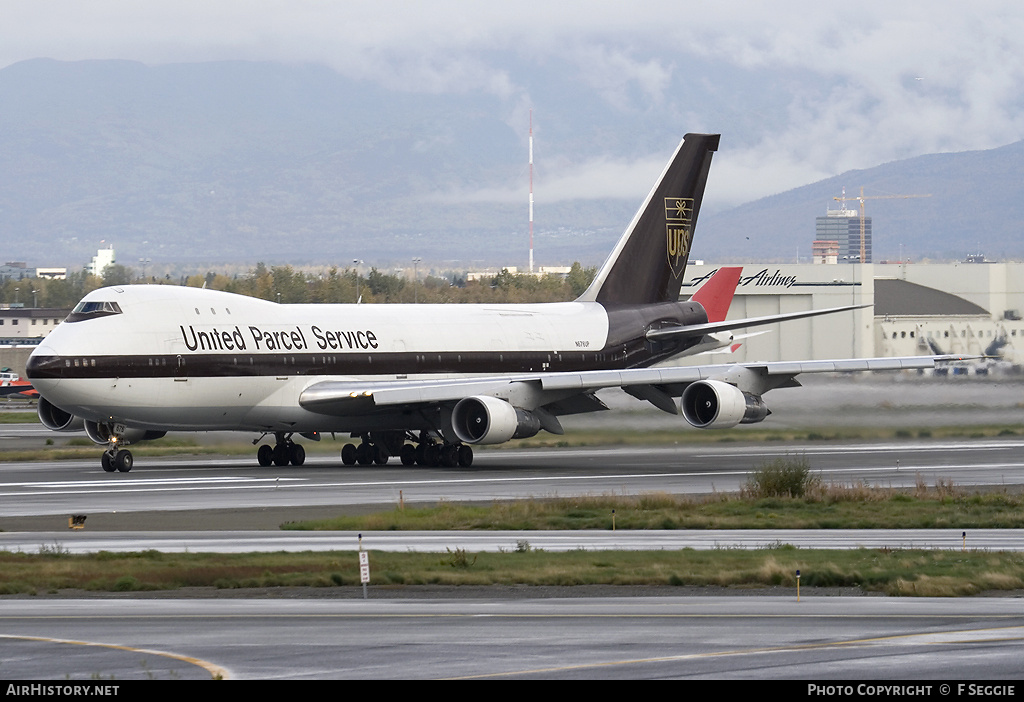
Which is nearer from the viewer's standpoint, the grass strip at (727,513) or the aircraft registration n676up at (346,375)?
the grass strip at (727,513)

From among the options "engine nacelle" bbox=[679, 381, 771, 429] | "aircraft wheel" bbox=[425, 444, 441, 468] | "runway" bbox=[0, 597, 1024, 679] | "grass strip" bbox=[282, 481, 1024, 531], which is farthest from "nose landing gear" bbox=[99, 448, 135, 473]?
"runway" bbox=[0, 597, 1024, 679]

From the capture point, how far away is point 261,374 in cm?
4762

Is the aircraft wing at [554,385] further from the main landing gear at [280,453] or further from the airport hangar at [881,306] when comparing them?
the airport hangar at [881,306]

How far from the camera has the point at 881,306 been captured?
140875 mm

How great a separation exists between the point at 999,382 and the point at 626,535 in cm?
3057

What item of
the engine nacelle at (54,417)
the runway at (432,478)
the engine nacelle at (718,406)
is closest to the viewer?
the runway at (432,478)

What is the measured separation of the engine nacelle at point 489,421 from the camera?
46.7m

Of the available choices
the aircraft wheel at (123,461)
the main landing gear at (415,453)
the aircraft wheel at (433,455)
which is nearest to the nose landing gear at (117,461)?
the aircraft wheel at (123,461)

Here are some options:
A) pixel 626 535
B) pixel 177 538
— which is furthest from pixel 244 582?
pixel 626 535

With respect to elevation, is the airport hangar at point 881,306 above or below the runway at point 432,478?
above

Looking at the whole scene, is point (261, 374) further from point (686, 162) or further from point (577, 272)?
point (577, 272)

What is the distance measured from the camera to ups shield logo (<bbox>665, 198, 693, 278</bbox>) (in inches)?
2308

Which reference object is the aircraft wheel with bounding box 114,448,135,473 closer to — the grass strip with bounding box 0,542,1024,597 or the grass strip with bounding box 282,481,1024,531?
the grass strip with bounding box 282,481,1024,531

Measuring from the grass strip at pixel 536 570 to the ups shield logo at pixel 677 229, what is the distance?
32871 millimetres
